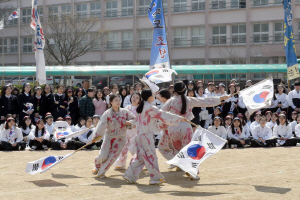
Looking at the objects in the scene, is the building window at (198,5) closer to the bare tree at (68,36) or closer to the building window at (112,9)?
the building window at (112,9)

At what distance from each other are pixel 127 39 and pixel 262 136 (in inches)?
1135

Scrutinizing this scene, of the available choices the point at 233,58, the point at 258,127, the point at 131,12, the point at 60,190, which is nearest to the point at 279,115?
the point at 258,127

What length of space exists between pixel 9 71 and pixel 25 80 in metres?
0.99

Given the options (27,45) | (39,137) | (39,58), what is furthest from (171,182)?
(27,45)

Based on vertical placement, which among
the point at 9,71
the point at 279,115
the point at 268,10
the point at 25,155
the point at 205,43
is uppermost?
the point at 268,10

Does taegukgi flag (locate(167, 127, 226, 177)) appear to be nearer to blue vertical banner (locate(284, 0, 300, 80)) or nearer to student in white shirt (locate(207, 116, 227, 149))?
student in white shirt (locate(207, 116, 227, 149))

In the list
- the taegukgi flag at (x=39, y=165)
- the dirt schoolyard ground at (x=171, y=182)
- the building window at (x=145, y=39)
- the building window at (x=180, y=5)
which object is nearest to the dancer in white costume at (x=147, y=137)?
the dirt schoolyard ground at (x=171, y=182)

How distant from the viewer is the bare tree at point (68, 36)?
34938 mm

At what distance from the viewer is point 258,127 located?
485 inches

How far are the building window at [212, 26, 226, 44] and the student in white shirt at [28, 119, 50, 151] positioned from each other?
87.3 ft

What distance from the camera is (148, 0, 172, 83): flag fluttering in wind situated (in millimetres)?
12727

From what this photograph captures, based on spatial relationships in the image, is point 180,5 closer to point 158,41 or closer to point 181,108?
point 158,41

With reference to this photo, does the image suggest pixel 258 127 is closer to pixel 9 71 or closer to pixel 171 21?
pixel 9 71

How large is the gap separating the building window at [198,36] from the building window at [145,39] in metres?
4.03
